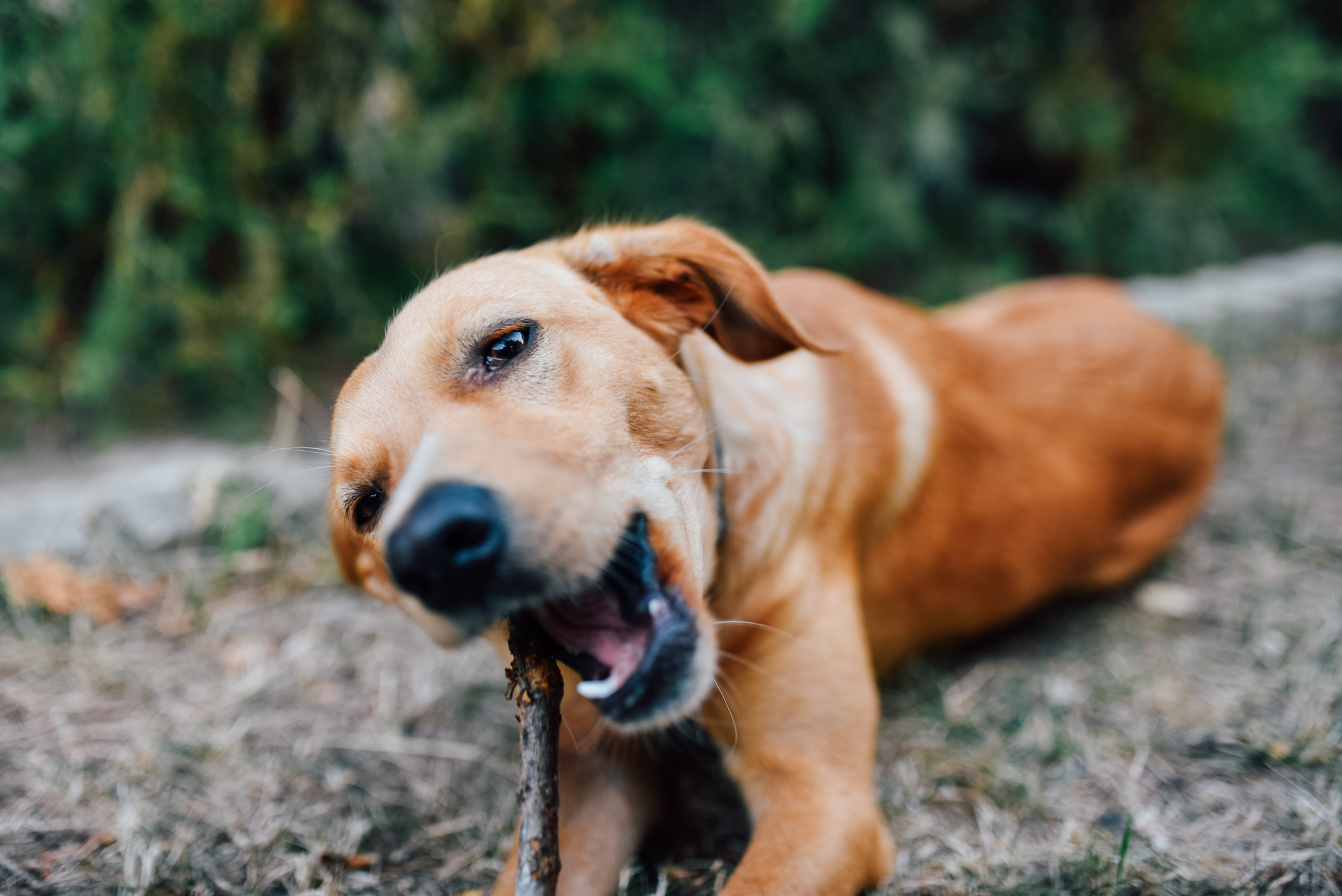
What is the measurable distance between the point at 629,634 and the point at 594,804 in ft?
1.59

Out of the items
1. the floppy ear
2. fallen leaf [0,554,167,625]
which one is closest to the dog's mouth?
the floppy ear

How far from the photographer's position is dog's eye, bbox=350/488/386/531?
1438mm

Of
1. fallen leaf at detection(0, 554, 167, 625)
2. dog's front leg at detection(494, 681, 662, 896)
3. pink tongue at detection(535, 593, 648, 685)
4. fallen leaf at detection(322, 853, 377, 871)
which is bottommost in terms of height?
fallen leaf at detection(0, 554, 167, 625)

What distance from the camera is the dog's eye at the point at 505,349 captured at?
1.43 m

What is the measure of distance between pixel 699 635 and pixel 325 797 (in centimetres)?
110

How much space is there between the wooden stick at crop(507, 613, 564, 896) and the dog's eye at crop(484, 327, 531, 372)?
0.42 metres

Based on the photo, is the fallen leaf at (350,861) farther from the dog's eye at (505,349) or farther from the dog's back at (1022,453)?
the dog's back at (1022,453)

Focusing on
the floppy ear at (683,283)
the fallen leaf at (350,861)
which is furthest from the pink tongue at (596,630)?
the fallen leaf at (350,861)

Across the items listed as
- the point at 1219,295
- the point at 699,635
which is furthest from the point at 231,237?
the point at 1219,295

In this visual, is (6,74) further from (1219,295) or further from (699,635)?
(1219,295)

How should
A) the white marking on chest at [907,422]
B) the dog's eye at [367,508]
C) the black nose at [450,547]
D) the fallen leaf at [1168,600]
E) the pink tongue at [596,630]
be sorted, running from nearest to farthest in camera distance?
the black nose at [450,547] → the pink tongue at [596,630] → the dog's eye at [367,508] → the white marking on chest at [907,422] → the fallen leaf at [1168,600]

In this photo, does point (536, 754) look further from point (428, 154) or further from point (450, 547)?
point (428, 154)

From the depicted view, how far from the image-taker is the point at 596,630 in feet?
4.40

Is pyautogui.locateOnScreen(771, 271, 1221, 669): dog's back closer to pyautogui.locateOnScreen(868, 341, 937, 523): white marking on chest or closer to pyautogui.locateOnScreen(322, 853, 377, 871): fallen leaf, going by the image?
pyautogui.locateOnScreen(868, 341, 937, 523): white marking on chest
